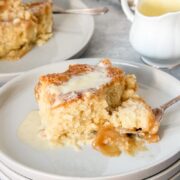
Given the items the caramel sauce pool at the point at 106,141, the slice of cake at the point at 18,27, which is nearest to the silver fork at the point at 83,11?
the slice of cake at the point at 18,27

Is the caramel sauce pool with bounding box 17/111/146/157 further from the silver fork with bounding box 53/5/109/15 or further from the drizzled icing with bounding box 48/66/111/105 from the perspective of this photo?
the silver fork with bounding box 53/5/109/15

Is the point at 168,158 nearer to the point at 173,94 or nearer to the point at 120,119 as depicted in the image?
the point at 120,119

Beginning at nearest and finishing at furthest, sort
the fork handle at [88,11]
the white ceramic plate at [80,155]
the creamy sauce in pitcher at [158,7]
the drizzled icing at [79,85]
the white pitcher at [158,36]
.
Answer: the white ceramic plate at [80,155] < the drizzled icing at [79,85] < the white pitcher at [158,36] < the creamy sauce in pitcher at [158,7] < the fork handle at [88,11]

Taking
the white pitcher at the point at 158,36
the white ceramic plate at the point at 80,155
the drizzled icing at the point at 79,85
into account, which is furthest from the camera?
the white pitcher at the point at 158,36

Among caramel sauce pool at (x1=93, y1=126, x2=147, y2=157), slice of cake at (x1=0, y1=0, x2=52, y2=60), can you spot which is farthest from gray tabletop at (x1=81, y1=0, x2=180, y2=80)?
caramel sauce pool at (x1=93, y1=126, x2=147, y2=157)

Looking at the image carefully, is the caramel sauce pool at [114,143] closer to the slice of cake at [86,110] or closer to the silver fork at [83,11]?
the slice of cake at [86,110]

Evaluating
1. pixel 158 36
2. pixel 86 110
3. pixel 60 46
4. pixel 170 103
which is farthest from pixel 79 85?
pixel 60 46
